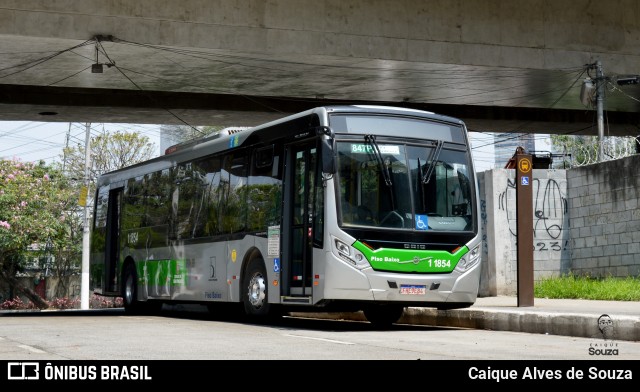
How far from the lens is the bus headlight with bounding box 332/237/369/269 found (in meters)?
14.3

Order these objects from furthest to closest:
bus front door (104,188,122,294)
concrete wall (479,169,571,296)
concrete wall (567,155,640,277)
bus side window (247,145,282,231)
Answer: bus front door (104,188,122,294) < concrete wall (479,169,571,296) < concrete wall (567,155,640,277) < bus side window (247,145,282,231)

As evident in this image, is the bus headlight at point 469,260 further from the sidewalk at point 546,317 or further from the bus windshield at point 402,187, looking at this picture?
the sidewalk at point 546,317

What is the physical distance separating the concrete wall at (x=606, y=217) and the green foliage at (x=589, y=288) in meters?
0.35

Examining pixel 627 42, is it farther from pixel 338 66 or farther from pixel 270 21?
pixel 270 21

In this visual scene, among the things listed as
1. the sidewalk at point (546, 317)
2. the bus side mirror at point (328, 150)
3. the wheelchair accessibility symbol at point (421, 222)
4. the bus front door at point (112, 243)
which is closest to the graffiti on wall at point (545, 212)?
the sidewalk at point (546, 317)

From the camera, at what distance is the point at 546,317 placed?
45.9 ft

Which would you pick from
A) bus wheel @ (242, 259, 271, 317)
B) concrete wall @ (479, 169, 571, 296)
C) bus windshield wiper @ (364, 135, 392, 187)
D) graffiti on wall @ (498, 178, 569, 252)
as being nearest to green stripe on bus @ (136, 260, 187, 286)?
bus wheel @ (242, 259, 271, 317)

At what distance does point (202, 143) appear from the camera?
64.3 feet

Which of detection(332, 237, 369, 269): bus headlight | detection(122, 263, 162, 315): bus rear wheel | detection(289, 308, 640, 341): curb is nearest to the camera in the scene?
detection(289, 308, 640, 341): curb

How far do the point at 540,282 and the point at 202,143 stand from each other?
8.00m

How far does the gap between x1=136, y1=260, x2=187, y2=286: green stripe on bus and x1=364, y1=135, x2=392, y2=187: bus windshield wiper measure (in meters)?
6.21

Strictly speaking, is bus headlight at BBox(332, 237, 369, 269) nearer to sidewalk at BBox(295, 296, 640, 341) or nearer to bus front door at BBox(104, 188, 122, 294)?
sidewalk at BBox(295, 296, 640, 341)

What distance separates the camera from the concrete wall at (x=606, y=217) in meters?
20.6

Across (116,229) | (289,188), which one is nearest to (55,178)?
(116,229)
